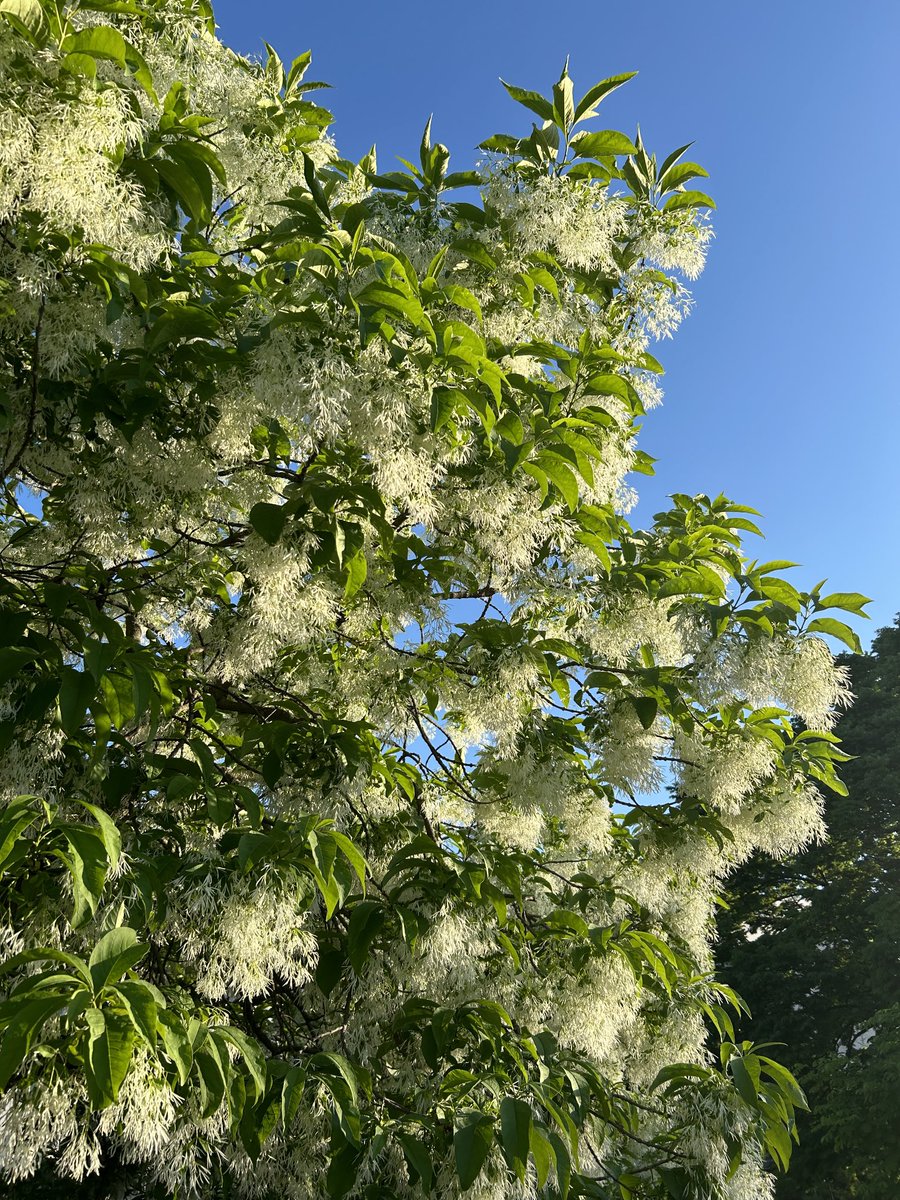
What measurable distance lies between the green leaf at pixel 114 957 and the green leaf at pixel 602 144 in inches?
99.9

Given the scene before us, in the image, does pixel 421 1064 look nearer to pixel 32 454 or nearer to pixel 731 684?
pixel 731 684

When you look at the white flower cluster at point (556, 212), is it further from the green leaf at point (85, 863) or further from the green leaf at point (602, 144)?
the green leaf at point (85, 863)

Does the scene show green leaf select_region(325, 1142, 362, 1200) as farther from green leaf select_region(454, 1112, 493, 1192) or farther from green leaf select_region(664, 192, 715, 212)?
green leaf select_region(664, 192, 715, 212)

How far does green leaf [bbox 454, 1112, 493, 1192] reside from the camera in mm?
2096

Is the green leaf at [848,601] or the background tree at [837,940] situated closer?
the green leaf at [848,601]

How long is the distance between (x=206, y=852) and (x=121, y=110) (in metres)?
1.76

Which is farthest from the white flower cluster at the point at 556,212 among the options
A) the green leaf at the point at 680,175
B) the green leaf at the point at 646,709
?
the green leaf at the point at 646,709

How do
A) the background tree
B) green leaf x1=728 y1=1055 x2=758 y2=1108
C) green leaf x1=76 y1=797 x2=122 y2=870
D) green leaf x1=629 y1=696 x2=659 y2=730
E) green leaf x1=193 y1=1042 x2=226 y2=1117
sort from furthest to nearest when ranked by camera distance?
the background tree → green leaf x1=629 y1=696 x2=659 y2=730 → green leaf x1=728 y1=1055 x2=758 y2=1108 → green leaf x1=193 y1=1042 x2=226 y2=1117 → green leaf x1=76 y1=797 x2=122 y2=870

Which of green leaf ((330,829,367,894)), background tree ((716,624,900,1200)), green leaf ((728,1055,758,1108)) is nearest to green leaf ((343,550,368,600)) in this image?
green leaf ((330,829,367,894))

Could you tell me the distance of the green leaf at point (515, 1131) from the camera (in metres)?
2.07

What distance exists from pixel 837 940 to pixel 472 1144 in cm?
1764

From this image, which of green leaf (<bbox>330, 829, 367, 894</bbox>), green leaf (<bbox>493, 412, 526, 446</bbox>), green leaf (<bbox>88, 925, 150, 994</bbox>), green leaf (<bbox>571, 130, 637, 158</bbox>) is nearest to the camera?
green leaf (<bbox>88, 925, 150, 994</bbox>)

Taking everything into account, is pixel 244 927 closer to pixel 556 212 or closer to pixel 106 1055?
pixel 106 1055

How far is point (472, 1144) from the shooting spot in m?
2.16
